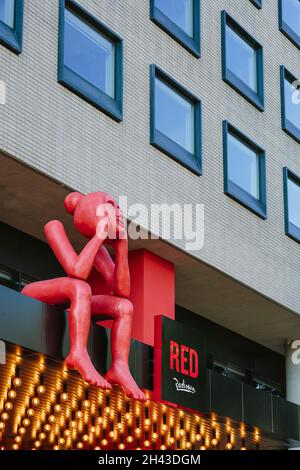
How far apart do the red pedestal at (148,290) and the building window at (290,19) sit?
941 cm

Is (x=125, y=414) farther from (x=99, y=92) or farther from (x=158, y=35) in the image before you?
(x=158, y=35)

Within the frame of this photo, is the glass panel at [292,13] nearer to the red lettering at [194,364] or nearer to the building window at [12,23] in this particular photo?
the building window at [12,23]

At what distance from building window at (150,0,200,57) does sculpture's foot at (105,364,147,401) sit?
892 cm

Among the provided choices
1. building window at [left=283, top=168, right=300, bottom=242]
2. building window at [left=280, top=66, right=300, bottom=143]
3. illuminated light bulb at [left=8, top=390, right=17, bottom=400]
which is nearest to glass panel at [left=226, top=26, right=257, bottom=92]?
building window at [left=280, top=66, right=300, bottom=143]

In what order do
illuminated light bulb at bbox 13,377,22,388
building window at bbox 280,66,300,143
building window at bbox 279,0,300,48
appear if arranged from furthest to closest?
building window at bbox 279,0,300,48 → building window at bbox 280,66,300,143 → illuminated light bulb at bbox 13,377,22,388

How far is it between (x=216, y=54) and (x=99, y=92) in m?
5.48

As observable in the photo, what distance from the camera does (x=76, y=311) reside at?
21.0 m

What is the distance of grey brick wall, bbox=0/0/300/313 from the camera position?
22953 millimetres

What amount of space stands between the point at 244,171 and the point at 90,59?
642cm

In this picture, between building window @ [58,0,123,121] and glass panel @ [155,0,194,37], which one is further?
glass panel @ [155,0,194,37]

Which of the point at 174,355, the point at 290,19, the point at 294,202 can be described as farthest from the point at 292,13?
the point at 174,355

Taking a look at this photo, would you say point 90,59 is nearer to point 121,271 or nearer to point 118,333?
Answer: point 121,271

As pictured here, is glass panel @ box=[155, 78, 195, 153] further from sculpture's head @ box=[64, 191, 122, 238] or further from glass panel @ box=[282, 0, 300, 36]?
glass panel @ box=[282, 0, 300, 36]

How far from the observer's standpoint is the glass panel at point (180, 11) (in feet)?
91.2
